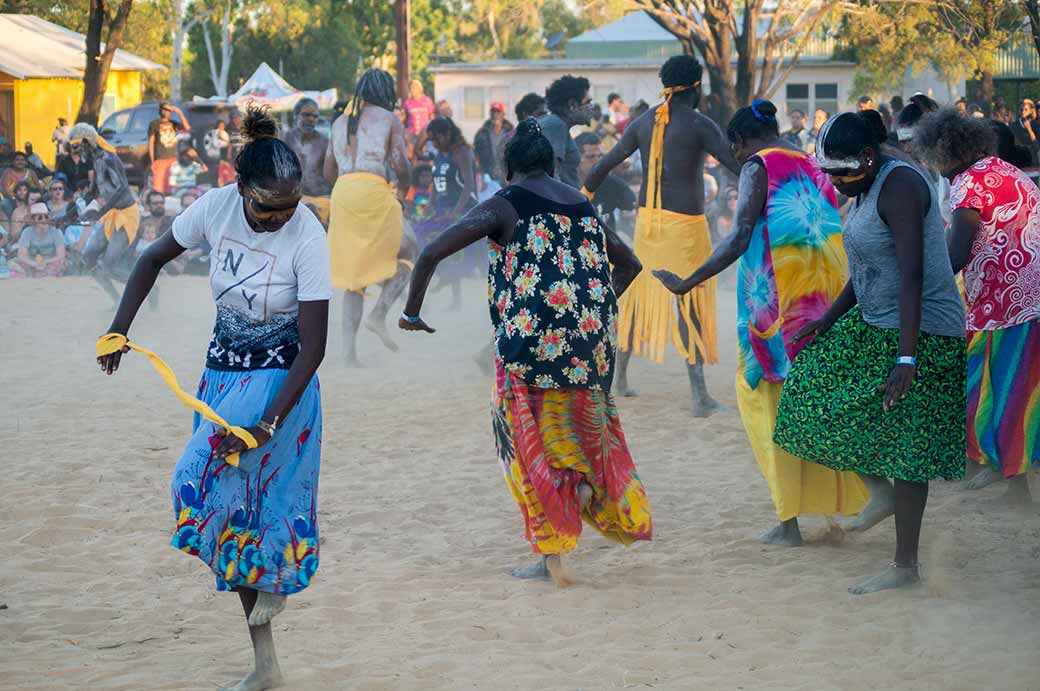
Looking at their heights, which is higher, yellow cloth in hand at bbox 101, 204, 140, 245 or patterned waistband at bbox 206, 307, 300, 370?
yellow cloth in hand at bbox 101, 204, 140, 245

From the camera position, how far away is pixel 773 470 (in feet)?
18.1

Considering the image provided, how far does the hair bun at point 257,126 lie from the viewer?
406cm

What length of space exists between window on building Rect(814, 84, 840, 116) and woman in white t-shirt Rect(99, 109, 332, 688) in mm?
37814

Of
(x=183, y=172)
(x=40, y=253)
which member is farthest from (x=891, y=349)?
(x=183, y=172)

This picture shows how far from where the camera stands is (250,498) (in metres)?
3.99

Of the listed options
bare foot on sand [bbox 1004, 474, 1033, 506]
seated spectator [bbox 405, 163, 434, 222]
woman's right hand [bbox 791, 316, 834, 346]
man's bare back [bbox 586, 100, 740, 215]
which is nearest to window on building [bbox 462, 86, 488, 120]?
seated spectator [bbox 405, 163, 434, 222]

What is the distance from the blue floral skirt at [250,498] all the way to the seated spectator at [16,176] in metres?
14.1

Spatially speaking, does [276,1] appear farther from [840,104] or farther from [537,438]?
[537,438]

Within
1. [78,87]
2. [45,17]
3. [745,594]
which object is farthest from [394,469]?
[45,17]

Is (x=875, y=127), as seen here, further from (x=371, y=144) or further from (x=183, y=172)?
(x=183, y=172)

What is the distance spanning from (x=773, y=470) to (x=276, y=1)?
48.2 metres

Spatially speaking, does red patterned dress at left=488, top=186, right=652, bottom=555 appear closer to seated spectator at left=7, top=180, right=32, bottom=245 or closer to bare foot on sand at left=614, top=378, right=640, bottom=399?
bare foot on sand at left=614, top=378, right=640, bottom=399

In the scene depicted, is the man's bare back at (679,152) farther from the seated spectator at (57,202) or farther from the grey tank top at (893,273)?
the seated spectator at (57,202)

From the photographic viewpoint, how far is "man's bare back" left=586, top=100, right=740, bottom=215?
7848 mm
